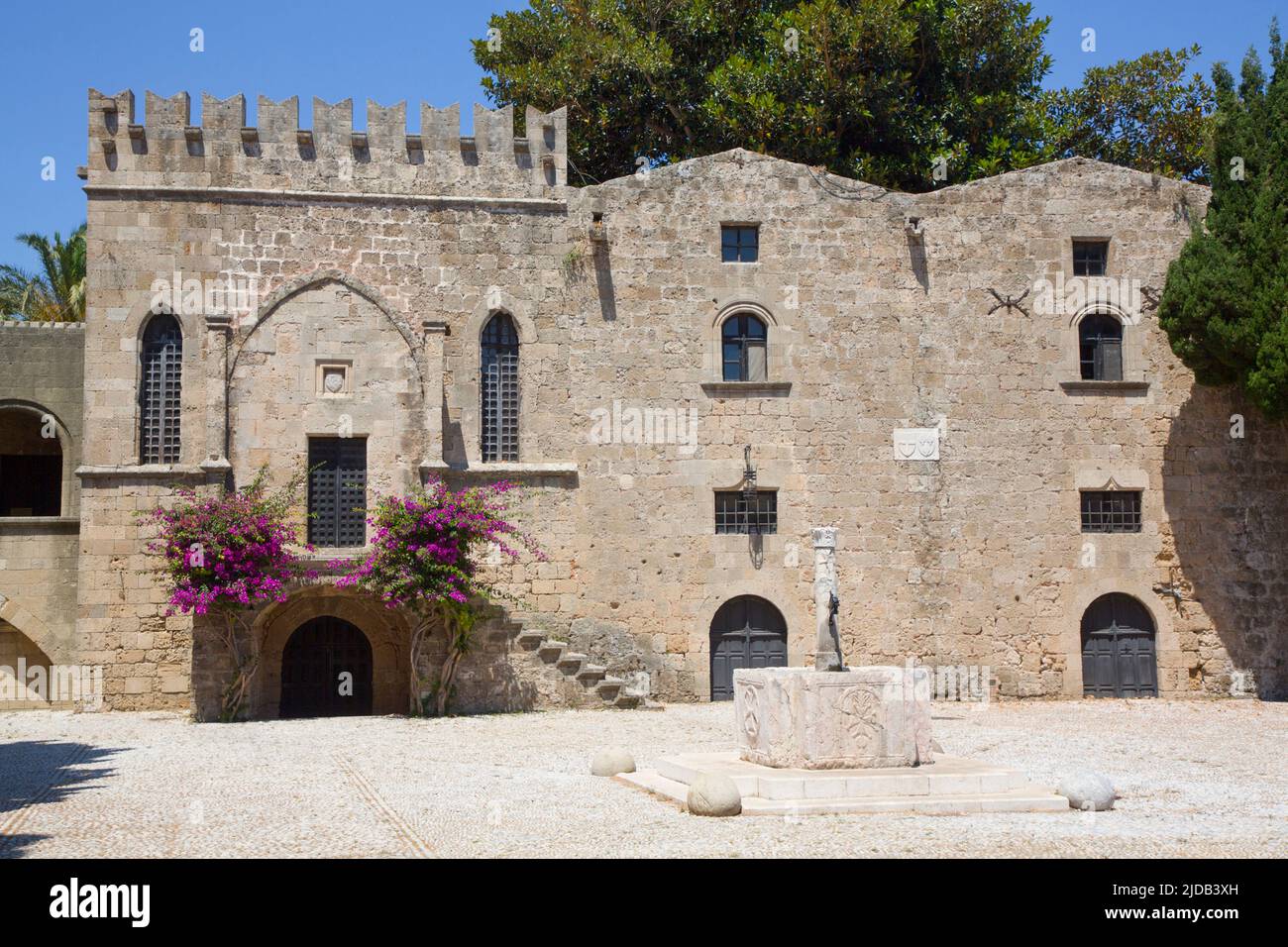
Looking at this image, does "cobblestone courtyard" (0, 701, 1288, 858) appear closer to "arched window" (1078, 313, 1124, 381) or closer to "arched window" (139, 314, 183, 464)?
"arched window" (139, 314, 183, 464)

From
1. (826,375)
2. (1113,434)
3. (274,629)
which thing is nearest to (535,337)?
(826,375)

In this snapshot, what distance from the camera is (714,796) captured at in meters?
10.1

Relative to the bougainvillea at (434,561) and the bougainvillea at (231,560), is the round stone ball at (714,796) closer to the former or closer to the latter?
the bougainvillea at (434,561)

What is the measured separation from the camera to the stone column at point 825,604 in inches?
465

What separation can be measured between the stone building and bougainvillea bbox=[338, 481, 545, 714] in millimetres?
605

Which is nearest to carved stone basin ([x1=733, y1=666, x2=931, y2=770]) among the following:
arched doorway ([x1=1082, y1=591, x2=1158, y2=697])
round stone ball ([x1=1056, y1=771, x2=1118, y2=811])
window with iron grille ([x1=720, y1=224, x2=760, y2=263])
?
round stone ball ([x1=1056, y1=771, x2=1118, y2=811])

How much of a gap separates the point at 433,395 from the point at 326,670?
458cm

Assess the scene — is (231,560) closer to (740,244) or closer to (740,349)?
(740,349)

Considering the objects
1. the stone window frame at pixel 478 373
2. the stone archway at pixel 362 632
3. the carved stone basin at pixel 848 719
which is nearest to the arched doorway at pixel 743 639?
the stone window frame at pixel 478 373

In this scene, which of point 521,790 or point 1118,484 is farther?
point 1118,484

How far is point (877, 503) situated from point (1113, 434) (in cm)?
404

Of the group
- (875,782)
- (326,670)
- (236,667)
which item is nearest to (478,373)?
(326,670)

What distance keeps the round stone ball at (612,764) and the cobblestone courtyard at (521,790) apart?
9.5 inches

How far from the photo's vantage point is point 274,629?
1988 cm
